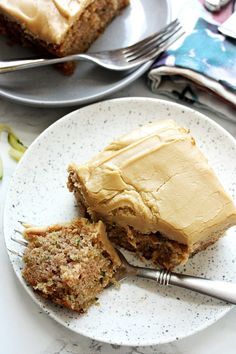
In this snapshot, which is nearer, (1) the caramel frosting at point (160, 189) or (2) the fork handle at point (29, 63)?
(1) the caramel frosting at point (160, 189)

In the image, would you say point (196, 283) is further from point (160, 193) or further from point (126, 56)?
point (126, 56)

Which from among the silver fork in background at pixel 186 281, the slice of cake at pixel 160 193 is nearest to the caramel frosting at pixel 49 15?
the slice of cake at pixel 160 193

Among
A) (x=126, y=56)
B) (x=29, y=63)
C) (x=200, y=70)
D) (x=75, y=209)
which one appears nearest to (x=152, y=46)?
(x=126, y=56)

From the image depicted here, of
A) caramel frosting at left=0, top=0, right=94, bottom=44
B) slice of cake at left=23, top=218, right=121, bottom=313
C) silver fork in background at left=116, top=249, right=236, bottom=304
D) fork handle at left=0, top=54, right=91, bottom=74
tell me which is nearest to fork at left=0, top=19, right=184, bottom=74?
fork handle at left=0, top=54, right=91, bottom=74

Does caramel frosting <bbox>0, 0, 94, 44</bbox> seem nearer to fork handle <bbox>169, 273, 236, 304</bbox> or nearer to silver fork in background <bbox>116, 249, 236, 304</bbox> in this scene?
silver fork in background <bbox>116, 249, 236, 304</bbox>

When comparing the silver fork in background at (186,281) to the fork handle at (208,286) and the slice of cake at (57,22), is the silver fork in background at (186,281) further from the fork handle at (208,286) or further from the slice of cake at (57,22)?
the slice of cake at (57,22)

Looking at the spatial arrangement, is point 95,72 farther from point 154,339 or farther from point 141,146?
point 154,339
